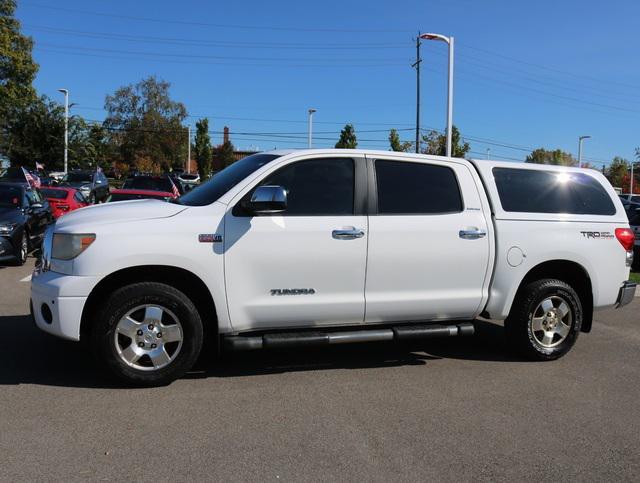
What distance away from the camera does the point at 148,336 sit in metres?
4.83

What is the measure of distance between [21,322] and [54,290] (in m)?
2.67

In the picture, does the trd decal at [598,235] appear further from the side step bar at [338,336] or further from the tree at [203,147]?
the tree at [203,147]

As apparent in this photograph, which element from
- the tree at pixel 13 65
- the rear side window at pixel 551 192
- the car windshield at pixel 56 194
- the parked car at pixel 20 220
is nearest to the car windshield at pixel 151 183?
the car windshield at pixel 56 194

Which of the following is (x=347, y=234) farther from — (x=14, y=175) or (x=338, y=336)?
(x=14, y=175)

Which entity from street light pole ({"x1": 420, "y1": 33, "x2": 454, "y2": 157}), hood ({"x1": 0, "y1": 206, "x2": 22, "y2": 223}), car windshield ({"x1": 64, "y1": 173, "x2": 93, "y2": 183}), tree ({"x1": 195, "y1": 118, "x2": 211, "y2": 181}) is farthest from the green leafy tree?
hood ({"x1": 0, "y1": 206, "x2": 22, "y2": 223})

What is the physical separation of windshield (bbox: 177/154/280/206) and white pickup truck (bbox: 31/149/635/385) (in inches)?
0.8

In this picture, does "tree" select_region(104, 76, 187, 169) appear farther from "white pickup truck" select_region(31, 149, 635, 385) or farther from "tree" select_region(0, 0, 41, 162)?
"white pickup truck" select_region(31, 149, 635, 385)

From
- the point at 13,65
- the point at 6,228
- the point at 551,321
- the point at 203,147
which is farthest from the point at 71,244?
the point at 203,147

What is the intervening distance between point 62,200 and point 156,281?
13.5 m

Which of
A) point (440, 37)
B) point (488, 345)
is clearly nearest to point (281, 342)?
point (488, 345)

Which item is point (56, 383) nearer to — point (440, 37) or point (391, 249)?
point (391, 249)

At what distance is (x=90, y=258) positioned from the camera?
15.2 ft

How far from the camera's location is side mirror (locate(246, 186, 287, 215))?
4.82 metres

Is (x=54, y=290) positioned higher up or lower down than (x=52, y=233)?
lower down
